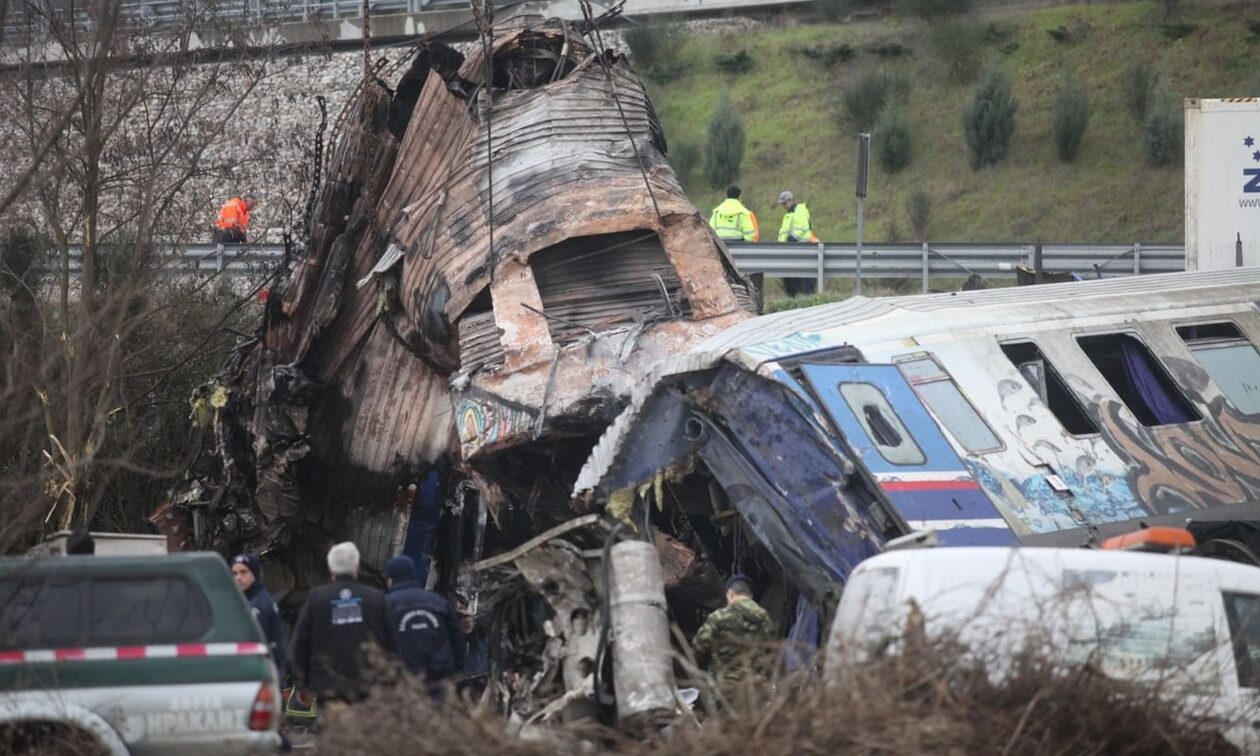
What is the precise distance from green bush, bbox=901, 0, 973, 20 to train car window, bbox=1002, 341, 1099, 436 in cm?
3196

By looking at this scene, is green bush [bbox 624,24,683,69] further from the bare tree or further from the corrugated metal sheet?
the corrugated metal sheet

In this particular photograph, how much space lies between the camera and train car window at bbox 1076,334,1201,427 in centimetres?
1291

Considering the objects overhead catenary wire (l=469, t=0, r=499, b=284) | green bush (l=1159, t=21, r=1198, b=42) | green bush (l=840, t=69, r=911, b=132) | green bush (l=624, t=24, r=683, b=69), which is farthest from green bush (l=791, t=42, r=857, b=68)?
overhead catenary wire (l=469, t=0, r=499, b=284)

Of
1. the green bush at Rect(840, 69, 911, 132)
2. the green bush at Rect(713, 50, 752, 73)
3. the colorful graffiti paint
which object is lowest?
the colorful graffiti paint

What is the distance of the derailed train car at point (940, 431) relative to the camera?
1130 centimetres

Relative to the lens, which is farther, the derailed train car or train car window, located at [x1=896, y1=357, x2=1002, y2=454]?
train car window, located at [x1=896, y1=357, x2=1002, y2=454]

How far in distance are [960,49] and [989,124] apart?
4512mm

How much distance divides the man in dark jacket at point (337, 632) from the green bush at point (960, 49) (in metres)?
33.6

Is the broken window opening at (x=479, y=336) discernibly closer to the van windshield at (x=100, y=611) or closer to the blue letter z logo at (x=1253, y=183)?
the van windshield at (x=100, y=611)

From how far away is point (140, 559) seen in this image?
9.09m

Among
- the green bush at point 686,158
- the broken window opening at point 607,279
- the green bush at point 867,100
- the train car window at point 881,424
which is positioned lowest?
the train car window at point 881,424

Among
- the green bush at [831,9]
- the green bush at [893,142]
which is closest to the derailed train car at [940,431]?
the green bush at [893,142]

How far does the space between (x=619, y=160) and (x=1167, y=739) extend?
8884 mm

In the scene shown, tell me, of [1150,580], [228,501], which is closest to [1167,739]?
[1150,580]
